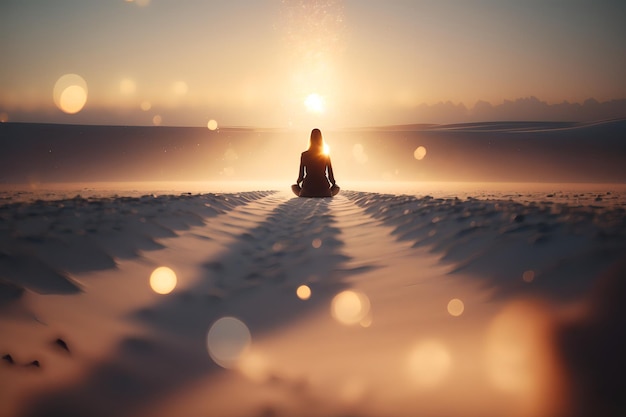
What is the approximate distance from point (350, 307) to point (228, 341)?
764mm

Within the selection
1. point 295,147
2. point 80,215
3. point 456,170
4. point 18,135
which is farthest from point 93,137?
point 80,215

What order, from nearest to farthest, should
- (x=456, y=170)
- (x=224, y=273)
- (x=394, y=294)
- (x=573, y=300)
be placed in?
(x=573, y=300) → (x=394, y=294) → (x=224, y=273) → (x=456, y=170)

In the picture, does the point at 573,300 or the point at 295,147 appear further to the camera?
the point at 295,147

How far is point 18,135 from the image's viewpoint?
113 feet

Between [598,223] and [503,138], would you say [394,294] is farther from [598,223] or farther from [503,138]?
[503,138]

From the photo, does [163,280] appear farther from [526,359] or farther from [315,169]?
[315,169]

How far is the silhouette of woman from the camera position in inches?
382

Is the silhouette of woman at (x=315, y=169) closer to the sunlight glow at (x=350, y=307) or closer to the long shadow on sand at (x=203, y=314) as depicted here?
the long shadow on sand at (x=203, y=314)

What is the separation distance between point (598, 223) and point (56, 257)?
12.7ft

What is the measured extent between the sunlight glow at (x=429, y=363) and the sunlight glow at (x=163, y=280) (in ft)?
5.73

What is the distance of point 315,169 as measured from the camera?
31.9 ft

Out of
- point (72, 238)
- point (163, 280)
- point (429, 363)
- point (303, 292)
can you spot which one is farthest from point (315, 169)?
point (429, 363)

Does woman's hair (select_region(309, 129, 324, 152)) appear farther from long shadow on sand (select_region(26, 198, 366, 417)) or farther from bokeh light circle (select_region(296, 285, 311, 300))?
bokeh light circle (select_region(296, 285, 311, 300))

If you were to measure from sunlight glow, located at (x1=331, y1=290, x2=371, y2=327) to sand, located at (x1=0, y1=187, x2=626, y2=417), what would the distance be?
15 mm
